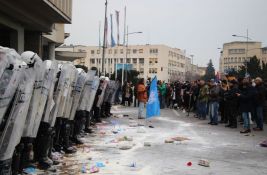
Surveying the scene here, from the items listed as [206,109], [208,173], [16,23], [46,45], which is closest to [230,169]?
[208,173]

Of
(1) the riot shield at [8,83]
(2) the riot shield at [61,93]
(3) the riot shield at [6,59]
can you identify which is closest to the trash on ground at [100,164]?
(2) the riot shield at [61,93]

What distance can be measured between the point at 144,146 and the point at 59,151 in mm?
2637

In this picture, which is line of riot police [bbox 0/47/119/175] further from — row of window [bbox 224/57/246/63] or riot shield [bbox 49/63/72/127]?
row of window [bbox 224/57/246/63]

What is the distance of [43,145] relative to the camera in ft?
25.9

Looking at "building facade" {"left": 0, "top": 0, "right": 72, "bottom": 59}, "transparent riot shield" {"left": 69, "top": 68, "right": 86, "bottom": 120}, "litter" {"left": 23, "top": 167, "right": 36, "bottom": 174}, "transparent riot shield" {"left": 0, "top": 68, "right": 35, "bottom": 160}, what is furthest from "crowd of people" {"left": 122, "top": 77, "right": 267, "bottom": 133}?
"transparent riot shield" {"left": 0, "top": 68, "right": 35, "bottom": 160}

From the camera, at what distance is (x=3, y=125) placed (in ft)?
19.6

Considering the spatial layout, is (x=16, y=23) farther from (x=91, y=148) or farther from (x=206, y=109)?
(x=91, y=148)

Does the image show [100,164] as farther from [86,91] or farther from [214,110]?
[214,110]

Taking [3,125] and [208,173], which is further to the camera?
[208,173]

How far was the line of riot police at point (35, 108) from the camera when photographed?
19.3ft

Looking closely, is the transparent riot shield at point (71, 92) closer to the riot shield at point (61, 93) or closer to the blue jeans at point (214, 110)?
the riot shield at point (61, 93)

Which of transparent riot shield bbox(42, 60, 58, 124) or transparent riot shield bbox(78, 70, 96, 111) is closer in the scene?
transparent riot shield bbox(42, 60, 58, 124)

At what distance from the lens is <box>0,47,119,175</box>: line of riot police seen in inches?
231

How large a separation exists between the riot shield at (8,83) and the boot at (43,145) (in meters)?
2.03
